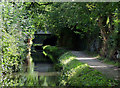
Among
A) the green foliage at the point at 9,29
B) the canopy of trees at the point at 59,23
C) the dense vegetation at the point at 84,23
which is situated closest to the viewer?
the green foliage at the point at 9,29

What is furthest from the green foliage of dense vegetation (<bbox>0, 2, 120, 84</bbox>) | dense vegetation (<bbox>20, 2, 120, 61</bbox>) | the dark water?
dense vegetation (<bbox>20, 2, 120, 61</bbox>)

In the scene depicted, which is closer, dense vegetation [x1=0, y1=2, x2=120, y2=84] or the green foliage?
the green foliage

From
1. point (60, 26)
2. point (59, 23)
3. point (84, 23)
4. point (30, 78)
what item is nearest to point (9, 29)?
point (30, 78)

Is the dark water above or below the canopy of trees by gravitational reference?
below

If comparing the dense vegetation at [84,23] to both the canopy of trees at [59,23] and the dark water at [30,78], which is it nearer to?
the canopy of trees at [59,23]

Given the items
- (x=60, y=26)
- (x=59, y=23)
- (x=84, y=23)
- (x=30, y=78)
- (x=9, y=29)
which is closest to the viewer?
(x=9, y=29)

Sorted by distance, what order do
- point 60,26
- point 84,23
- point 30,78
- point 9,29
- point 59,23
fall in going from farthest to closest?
point 60,26, point 59,23, point 84,23, point 30,78, point 9,29

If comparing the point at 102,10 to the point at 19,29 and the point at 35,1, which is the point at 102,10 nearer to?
the point at 35,1

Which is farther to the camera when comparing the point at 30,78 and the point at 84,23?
the point at 84,23

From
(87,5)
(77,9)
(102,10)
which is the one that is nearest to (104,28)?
(77,9)

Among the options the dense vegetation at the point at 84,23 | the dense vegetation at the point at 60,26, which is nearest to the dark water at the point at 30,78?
the dense vegetation at the point at 60,26

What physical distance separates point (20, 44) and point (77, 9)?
15.3 feet

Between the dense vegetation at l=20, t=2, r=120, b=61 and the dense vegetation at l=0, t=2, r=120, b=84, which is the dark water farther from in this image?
the dense vegetation at l=20, t=2, r=120, b=61

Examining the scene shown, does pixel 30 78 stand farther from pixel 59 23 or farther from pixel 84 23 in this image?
pixel 59 23
